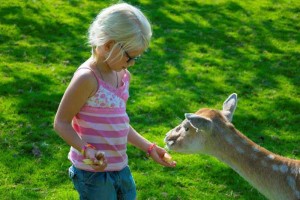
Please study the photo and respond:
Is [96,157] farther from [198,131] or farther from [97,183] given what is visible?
[198,131]

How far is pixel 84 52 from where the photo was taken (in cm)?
968

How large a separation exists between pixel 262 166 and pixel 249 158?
12 cm

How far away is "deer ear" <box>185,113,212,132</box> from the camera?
398 centimetres

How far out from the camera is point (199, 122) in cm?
402

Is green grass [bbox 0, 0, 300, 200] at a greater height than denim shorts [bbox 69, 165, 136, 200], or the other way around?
denim shorts [bbox 69, 165, 136, 200]

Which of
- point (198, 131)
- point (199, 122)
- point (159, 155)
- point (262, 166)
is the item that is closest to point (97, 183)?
point (159, 155)

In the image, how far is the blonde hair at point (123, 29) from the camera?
3.01 m

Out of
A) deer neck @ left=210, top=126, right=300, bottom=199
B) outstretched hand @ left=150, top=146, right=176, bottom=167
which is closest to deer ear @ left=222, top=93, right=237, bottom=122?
deer neck @ left=210, top=126, right=300, bottom=199

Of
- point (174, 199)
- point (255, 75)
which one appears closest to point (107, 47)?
point (174, 199)

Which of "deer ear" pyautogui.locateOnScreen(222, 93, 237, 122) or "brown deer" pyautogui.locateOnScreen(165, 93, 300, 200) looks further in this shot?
"deer ear" pyautogui.locateOnScreen(222, 93, 237, 122)

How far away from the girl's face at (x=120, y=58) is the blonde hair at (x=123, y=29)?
1cm

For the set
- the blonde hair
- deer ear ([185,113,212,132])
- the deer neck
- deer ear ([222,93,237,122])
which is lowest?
the deer neck

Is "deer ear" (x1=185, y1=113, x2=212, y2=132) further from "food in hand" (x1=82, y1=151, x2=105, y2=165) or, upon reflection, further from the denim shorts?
"food in hand" (x1=82, y1=151, x2=105, y2=165)

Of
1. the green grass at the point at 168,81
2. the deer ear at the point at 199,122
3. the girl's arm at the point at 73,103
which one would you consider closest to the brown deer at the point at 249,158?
the deer ear at the point at 199,122
